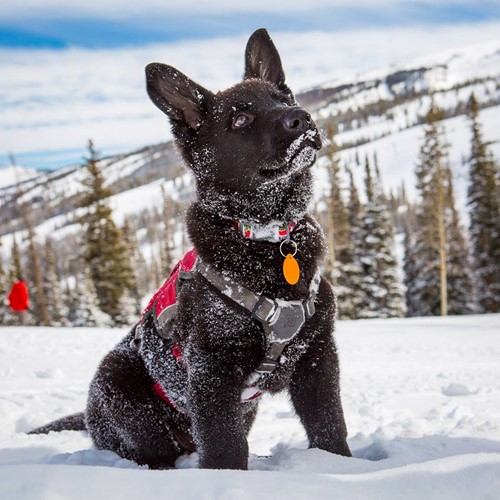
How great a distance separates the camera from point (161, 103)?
310cm

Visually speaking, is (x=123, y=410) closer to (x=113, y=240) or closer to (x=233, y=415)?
(x=233, y=415)

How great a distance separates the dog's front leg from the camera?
8.93 feet

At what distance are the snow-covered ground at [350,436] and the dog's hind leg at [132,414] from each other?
12cm

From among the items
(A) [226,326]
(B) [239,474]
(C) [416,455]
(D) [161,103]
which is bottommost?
(C) [416,455]

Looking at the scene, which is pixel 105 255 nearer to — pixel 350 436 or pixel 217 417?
pixel 350 436

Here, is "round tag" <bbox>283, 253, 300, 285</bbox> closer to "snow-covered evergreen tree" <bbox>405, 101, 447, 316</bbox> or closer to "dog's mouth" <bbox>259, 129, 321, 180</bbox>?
"dog's mouth" <bbox>259, 129, 321, 180</bbox>

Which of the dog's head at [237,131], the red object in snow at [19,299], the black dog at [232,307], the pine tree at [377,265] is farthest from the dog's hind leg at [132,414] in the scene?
the pine tree at [377,265]

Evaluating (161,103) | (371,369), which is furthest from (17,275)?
(161,103)

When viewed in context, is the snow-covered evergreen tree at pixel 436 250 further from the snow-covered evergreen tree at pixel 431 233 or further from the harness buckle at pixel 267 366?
the harness buckle at pixel 267 366

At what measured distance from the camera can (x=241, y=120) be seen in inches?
126

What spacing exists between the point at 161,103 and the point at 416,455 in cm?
280

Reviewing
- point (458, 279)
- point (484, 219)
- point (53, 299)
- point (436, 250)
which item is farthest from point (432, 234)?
point (53, 299)

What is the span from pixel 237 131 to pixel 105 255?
29.3 meters

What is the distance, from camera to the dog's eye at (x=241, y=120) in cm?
318
